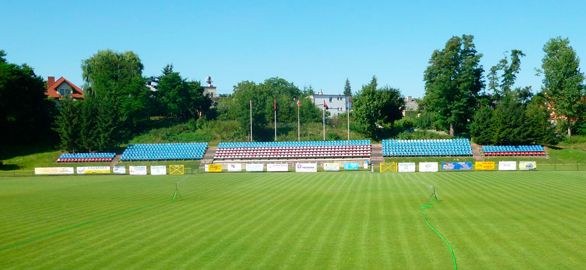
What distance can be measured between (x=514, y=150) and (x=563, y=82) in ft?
63.7

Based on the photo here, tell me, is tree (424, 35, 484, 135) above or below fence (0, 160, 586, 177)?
above

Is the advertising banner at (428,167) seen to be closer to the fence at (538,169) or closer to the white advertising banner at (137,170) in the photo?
the fence at (538,169)

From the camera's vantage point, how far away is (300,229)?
20.7m

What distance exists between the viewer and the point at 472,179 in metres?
43.5

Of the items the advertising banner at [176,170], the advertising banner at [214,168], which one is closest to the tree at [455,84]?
the advertising banner at [214,168]

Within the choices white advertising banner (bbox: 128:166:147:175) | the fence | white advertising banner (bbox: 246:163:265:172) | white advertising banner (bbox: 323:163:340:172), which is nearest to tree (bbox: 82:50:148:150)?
the fence

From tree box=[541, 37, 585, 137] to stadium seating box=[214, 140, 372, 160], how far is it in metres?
30.7

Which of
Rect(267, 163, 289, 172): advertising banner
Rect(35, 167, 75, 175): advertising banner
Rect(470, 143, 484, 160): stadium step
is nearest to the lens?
Rect(267, 163, 289, 172): advertising banner

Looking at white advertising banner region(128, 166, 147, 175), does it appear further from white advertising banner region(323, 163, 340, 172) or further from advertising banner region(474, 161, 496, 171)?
advertising banner region(474, 161, 496, 171)

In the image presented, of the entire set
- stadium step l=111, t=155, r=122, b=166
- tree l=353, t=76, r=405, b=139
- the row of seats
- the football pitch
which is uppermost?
tree l=353, t=76, r=405, b=139

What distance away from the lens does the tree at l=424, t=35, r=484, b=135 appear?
78562 millimetres

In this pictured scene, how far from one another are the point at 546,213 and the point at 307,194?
1477 cm

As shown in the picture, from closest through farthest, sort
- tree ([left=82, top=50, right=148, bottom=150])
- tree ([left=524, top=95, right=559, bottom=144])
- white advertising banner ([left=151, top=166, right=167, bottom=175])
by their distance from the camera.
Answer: white advertising banner ([left=151, top=166, right=167, bottom=175]) < tree ([left=524, top=95, right=559, bottom=144]) < tree ([left=82, top=50, right=148, bottom=150])

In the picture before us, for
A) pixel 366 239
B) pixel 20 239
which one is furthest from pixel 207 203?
pixel 366 239
